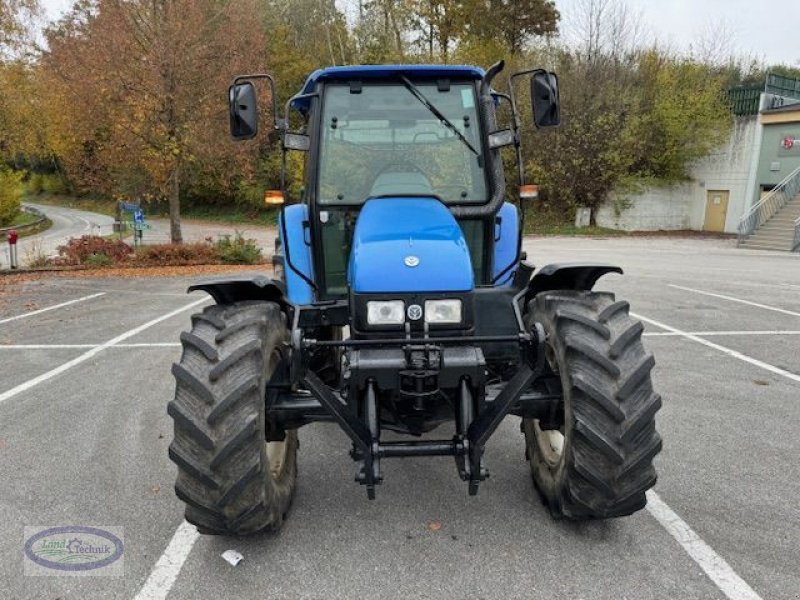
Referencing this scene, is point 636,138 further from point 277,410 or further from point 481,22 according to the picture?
point 277,410

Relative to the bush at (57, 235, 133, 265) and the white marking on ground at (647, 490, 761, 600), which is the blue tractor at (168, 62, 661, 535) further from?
the bush at (57, 235, 133, 265)

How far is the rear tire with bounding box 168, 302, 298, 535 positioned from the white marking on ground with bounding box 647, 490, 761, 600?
207cm

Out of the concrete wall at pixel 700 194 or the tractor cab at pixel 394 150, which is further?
the concrete wall at pixel 700 194

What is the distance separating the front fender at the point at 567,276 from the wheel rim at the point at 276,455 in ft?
5.48

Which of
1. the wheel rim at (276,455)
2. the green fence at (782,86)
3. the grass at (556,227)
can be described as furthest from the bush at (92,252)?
the green fence at (782,86)

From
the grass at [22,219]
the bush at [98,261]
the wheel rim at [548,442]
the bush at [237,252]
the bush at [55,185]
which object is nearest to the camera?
the wheel rim at [548,442]

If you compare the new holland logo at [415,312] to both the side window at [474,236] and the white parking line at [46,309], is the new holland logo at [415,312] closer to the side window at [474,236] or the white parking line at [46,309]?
the side window at [474,236]

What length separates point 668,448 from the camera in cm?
400

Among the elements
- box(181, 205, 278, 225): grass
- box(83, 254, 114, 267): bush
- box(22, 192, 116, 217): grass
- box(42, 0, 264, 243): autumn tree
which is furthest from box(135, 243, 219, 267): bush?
box(22, 192, 116, 217): grass

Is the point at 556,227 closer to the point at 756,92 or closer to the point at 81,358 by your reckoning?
the point at 756,92

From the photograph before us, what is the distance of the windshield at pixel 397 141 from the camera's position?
12.3 feet

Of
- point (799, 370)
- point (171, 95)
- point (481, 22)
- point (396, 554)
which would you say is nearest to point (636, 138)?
point (481, 22)

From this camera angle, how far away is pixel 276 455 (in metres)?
3.22

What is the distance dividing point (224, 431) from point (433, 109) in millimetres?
2378
